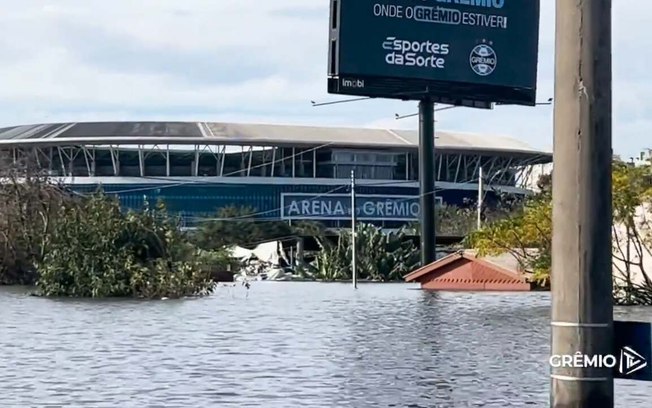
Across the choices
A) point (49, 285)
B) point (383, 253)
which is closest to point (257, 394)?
point (49, 285)

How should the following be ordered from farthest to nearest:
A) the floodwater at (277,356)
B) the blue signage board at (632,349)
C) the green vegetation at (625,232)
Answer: the green vegetation at (625,232) → the floodwater at (277,356) → the blue signage board at (632,349)

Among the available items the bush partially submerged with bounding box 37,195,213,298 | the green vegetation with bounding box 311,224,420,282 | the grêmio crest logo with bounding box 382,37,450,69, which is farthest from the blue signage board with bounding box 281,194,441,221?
the bush partially submerged with bounding box 37,195,213,298

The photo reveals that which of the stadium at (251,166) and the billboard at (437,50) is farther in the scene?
the stadium at (251,166)

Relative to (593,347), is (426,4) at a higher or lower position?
higher

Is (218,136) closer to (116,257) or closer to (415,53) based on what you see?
(415,53)

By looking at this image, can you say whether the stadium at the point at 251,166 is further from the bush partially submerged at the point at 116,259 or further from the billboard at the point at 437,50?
the bush partially submerged at the point at 116,259

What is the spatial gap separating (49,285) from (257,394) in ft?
82.9

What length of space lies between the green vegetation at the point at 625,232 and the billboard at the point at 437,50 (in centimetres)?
1666

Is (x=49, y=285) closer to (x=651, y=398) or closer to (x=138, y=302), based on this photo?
(x=138, y=302)

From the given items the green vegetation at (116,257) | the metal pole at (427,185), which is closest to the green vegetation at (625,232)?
the green vegetation at (116,257)

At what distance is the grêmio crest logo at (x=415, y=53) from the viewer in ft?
175

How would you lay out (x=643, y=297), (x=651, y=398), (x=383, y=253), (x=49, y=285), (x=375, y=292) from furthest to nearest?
(x=383, y=253) → (x=375, y=292) → (x=49, y=285) → (x=643, y=297) → (x=651, y=398)

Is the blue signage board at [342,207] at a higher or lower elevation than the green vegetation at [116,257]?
higher

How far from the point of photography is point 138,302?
35125 mm
